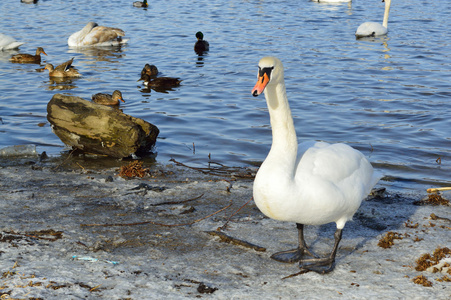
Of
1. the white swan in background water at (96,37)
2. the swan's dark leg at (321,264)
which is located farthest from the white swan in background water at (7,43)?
the swan's dark leg at (321,264)

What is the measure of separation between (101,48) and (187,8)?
9.15 m

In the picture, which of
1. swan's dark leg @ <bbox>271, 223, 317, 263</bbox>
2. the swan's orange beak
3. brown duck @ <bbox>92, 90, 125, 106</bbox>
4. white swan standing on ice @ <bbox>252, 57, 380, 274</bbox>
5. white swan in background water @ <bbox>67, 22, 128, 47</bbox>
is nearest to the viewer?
the swan's orange beak

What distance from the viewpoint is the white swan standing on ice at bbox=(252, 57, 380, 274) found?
16.0 feet

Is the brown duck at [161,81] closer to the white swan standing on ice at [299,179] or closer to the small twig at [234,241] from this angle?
the small twig at [234,241]

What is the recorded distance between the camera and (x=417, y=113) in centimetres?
1248

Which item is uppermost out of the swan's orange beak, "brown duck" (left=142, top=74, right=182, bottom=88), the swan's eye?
the swan's eye

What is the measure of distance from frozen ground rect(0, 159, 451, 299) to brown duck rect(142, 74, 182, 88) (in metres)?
7.15

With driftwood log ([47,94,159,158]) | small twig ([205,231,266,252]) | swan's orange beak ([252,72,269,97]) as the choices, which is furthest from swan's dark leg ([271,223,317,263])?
driftwood log ([47,94,159,158])

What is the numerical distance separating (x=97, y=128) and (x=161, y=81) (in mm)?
5891

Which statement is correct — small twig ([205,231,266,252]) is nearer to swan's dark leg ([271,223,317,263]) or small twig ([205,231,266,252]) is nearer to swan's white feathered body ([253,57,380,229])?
swan's dark leg ([271,223,317,263])

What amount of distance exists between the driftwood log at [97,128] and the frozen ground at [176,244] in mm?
A: 1265

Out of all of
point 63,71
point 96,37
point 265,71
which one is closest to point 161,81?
point 63,71

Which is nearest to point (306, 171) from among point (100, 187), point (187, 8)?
point (100, 187)

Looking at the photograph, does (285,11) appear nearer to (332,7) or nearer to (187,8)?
(332,7)
